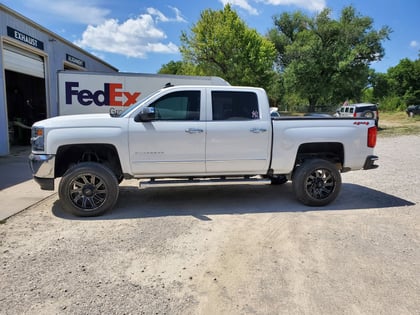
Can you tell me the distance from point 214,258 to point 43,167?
121 inches

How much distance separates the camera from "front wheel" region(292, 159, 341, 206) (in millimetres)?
5711

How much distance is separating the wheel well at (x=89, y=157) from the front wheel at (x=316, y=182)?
311cm

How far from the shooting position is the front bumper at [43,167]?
16.5 feet

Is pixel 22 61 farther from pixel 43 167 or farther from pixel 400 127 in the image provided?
pixel 400 127

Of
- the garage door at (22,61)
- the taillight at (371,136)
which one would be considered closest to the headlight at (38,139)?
the taillight at (371,136)

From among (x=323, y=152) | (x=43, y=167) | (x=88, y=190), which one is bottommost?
(x=88, y=190)

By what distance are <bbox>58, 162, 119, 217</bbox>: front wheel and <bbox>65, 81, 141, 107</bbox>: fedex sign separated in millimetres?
8399

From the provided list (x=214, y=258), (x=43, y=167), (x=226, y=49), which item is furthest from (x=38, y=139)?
(x=226, y=49)

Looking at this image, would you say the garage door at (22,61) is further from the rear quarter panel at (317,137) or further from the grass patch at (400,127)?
the grass patch at (400,127)

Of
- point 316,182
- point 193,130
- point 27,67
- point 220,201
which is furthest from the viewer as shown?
point 27,67

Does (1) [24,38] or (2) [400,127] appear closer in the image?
(1) [24,38]

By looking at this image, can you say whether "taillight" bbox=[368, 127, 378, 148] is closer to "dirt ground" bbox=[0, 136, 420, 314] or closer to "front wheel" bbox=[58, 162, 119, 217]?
"dirt ground" bbox=[0, 136, 420, 314]

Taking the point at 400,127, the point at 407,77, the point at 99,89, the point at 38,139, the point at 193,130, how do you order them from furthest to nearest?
the point at 407,77 → the point at 400,127 → the point at 99,89 → the point at 193,130 → the point at 38,139

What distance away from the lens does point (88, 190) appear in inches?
202
